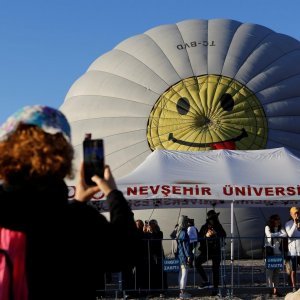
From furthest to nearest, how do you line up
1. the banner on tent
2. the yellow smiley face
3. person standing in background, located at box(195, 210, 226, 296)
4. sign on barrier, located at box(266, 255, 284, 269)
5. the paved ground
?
the yellow smiley face < person standing in background, located at box(195, 210, 226, 296) < sign on barrier, located at box(266, 255, 284, 269) < the paved ground < the banner on tent

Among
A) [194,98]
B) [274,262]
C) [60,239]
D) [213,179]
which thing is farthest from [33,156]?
[194,98]

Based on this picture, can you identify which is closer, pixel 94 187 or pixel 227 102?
pixel 94 187

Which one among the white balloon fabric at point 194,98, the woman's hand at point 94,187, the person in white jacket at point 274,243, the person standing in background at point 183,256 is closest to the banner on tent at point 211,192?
the person in white jacket at point 274,243

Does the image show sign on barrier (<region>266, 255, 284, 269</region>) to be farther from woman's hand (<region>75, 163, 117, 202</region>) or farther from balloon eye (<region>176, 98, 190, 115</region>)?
woman's hand (<region>75, 163, 117, 202</region>)

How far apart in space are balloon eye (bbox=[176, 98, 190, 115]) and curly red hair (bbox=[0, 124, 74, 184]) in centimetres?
1590

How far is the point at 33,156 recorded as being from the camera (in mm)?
1860

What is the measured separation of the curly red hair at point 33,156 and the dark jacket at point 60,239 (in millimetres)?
35

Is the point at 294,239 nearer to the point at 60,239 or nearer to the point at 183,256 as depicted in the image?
the point at 183,256

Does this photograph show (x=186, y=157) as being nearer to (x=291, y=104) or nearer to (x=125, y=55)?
(x=291, y=104)

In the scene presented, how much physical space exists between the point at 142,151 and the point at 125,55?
10.6 ft

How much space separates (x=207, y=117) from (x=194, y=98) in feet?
1.96

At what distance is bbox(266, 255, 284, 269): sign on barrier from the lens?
34.4ft

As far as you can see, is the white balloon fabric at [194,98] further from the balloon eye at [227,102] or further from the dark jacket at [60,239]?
the dark jacket at [60,239]

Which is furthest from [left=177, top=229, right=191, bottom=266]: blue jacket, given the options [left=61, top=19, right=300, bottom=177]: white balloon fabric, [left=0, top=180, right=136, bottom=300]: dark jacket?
[left=0, top=180, right=136, bottom=300]: dark jacket
